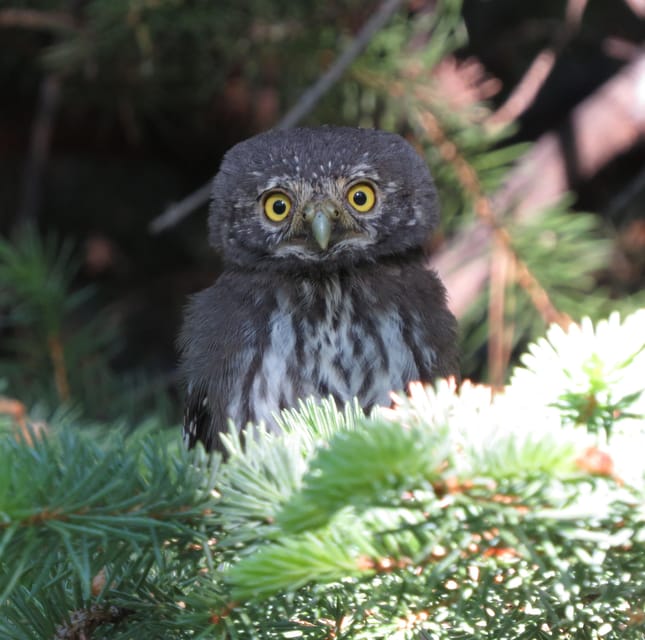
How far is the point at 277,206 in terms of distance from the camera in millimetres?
2811

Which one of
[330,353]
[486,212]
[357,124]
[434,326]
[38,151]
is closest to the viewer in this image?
[330,353]

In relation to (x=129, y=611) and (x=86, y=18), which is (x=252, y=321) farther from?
(x=86, y=18)

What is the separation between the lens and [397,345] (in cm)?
262

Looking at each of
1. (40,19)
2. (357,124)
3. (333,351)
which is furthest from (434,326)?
(40,19)

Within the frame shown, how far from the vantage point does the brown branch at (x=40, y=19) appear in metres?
3.64

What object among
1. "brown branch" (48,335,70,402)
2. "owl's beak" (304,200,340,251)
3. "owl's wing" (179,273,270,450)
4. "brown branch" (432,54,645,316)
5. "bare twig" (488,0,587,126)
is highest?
"bare twig" (488,0,587,126)

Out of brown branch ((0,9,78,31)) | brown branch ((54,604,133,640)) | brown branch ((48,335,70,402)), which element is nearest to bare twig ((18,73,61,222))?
brown branch ((0,9,78,31))

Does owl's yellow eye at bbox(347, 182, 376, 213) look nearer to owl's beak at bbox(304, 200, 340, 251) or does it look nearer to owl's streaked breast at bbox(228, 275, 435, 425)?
owl's beak at bbox(304, 200, 340, 251)

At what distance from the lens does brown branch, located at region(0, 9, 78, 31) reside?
3641mm

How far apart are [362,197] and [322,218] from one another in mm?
199

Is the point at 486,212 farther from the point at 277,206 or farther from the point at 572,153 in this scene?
the point at 277,206

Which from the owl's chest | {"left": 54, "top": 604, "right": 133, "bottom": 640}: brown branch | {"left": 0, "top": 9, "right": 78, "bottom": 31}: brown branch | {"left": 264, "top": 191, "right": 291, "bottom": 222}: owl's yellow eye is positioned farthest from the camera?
{"left": 0, "top": 9, "right": 78, "bottom": 31}: brown branch

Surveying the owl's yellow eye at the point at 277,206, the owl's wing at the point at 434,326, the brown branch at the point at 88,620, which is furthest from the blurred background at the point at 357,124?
the brown branch at the point at 88,620

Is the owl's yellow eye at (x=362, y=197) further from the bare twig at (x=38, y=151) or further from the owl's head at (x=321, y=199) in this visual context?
the bare twig at (x=38, y=151)
